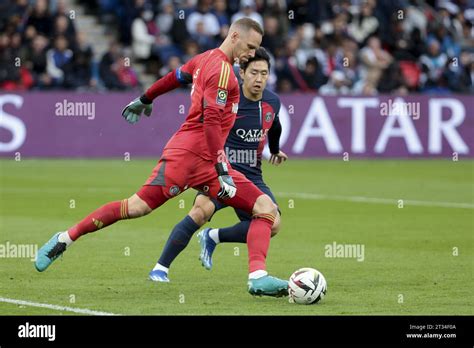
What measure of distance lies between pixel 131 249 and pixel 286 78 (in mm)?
14897

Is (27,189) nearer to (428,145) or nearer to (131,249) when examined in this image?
(131,249)

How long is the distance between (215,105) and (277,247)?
4.19 m

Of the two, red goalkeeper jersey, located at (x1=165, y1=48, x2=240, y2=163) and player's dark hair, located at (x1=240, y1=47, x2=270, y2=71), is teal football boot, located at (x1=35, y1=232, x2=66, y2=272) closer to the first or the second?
red goalkeeper jersey, located at (x1=165, y1=48, x2=240, y2=163)

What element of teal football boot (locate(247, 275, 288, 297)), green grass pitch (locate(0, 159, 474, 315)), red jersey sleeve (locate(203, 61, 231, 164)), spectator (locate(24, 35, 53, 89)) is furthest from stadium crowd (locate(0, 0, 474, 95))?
teal football boot (locate(247, 275, 288, 297))

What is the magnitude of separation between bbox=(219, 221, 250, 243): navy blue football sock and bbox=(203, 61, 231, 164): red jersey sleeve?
1621 mm

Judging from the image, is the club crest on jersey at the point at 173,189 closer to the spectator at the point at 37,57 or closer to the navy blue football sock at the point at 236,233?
the navy blue football sock at the point at 236,233

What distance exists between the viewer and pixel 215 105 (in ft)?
31.2

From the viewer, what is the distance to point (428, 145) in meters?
26.3

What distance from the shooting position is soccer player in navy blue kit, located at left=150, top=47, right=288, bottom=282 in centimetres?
1088

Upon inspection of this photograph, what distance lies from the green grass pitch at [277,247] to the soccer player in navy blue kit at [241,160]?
0.30m

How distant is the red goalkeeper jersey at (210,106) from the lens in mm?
9523

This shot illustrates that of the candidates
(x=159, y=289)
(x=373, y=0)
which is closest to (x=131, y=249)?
(x=159, y=289)

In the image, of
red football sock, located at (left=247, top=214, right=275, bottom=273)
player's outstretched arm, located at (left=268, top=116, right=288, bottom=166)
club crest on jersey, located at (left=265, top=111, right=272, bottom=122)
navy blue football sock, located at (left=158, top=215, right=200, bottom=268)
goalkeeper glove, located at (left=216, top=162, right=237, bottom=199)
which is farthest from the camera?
player's outstretched arm, located at (left=268, top=116, right=288, bottom=166)

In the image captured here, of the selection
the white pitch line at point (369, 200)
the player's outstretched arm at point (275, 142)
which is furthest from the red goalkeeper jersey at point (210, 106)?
the white pitch line at point (369, 200)
